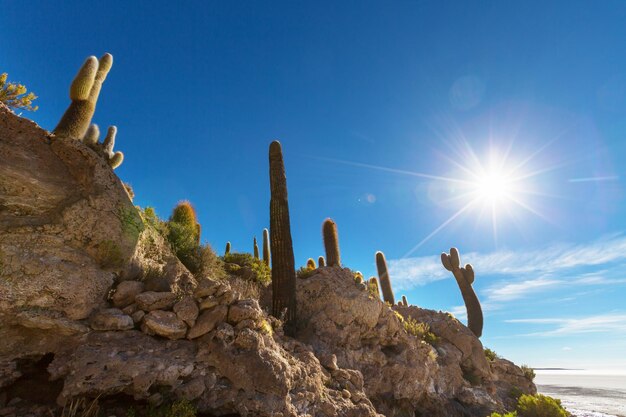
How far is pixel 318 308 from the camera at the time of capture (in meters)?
11.1

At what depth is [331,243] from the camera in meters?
15.7

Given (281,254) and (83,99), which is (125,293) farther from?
(83,99)

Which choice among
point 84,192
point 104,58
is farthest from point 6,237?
point 104,58

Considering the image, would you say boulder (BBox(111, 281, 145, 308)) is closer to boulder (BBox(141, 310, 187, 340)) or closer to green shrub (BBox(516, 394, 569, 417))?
boulder (BBox(141, 310, 187, 340))

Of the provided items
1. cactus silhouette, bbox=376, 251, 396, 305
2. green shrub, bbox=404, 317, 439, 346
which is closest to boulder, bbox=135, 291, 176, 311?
green shrub, bbox=404, 317, 439, 346

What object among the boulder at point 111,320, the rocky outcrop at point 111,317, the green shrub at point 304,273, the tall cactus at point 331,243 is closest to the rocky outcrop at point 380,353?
the green shrub at point 304,273

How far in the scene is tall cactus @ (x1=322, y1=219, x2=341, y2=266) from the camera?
15384 mm

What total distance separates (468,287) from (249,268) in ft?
58.6

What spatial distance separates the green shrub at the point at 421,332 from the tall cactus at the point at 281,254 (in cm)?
596

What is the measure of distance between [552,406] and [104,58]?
22131 mm

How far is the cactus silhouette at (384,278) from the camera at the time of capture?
2159cm

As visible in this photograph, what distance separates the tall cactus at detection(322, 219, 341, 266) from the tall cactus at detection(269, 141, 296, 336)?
4.92m

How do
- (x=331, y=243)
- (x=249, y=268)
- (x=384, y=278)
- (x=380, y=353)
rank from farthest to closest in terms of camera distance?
1. (x=384, y=278)
2. (x=331, y=243)
3. (x=249, y=268)
4. (x=380, y=353)

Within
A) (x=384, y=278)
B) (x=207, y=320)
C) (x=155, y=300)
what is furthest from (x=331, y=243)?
(x=155, y=300)
